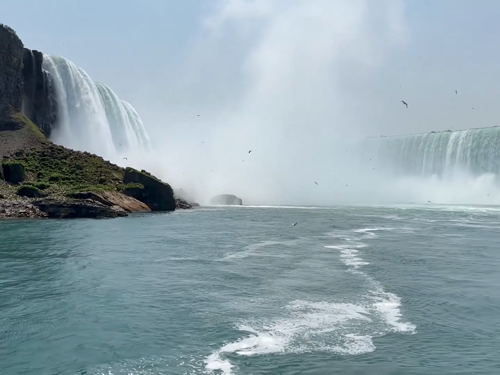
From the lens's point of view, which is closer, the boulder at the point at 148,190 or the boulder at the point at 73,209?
the boulder at the point at 73,209

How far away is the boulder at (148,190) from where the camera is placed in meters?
60.9

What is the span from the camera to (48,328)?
15.4m

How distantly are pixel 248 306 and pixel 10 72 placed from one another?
68.3 m

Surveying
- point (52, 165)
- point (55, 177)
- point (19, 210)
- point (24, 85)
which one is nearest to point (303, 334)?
point (19, 210)

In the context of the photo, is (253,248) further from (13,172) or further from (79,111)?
(79,111)

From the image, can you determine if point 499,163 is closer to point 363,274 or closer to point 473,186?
point 473,186

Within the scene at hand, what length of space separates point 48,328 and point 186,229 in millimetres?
25669

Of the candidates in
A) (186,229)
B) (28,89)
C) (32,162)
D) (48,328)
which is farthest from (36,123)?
(48,328)

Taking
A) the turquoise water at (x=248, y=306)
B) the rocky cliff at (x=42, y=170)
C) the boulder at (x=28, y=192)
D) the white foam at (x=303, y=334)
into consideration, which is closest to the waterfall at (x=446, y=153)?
the rocky cliff at (x=42, y=170)

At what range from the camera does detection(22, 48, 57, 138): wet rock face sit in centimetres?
7944

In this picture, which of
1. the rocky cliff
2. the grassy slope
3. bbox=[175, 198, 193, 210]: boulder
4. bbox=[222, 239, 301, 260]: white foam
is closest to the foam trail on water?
bbox=[222, 239, 301, 260]: white foam

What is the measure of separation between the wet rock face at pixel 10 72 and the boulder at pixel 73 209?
28.7 metres

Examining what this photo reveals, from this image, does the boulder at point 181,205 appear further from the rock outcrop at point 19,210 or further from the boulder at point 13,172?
the rock outcrop at point 19,210

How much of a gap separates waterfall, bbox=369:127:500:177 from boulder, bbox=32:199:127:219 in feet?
196
